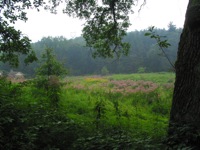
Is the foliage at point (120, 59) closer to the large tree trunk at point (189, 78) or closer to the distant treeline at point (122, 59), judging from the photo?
the distant treeline at point (122, 59)

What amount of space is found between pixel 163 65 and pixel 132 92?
7044 centimetres

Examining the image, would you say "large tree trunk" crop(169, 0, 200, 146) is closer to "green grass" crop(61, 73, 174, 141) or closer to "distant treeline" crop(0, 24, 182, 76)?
"green grass" crop(61, 73, 174, 141)

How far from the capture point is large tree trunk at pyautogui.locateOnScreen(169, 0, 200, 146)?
3904mm

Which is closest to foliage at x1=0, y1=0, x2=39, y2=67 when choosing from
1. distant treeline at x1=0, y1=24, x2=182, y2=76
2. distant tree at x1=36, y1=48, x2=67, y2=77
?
distant tree at x1=36, y1=48, x2=67, y2=77

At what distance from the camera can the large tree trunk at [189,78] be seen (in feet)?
12.8

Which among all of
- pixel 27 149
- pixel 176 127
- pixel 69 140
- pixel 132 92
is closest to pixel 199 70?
pixel 176 127

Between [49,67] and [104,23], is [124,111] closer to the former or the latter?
[104,23]

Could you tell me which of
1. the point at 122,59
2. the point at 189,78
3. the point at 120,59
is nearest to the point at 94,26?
the point at 189,78

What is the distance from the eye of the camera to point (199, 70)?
3.93 meters

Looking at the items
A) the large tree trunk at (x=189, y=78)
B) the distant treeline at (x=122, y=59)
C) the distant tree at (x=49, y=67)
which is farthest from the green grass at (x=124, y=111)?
the distant treeline at (x=122, y=59)

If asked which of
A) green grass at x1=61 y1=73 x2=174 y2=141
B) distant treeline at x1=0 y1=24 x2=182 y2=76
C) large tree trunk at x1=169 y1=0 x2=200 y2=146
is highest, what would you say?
distant treeline at x1=0 y1=24 x2=182 y2=76

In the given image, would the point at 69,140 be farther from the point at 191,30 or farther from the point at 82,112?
the point at 82,112

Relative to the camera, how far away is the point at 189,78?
4.06m

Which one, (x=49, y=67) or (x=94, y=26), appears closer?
(x=94, y=26)
